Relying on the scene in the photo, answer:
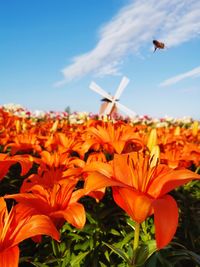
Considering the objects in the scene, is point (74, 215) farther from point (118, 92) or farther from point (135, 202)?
point (118, 92)

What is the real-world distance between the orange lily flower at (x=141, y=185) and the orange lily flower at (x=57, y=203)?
0.12 meters

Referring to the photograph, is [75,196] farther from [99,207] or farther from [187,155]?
[187,155]

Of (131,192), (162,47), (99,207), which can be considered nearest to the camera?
(131,192)

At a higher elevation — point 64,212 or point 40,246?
point 64,212

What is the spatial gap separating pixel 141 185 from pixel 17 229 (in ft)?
1.49

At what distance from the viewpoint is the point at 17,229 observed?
1.19 meters

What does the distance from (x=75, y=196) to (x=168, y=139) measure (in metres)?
2.07

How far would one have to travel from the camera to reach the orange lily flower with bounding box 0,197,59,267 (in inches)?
42.5

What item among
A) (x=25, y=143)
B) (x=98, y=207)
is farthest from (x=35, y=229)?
(x=25, y=143)

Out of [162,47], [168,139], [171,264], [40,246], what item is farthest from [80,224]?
[162,47]

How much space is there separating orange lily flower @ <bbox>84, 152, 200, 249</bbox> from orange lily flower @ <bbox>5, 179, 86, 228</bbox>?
0.40 feet

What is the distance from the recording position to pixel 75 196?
1.51 metres

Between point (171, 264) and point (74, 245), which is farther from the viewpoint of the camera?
point (74, 245)

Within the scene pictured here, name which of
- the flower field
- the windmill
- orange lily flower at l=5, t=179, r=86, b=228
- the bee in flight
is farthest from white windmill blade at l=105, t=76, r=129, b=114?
orange lily flower at l=5, t=179, r=86, b=228
